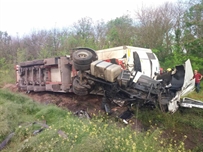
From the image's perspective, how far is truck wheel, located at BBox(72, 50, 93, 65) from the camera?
6.88 meters

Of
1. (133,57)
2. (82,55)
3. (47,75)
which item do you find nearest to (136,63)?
(133,57)

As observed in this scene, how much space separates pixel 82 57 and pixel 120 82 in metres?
1.45

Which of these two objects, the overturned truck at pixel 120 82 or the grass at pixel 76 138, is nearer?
the grass at pixel 76 138

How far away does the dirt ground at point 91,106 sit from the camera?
559 cm

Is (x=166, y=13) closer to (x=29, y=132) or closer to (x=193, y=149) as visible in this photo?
(x=193, y=149)

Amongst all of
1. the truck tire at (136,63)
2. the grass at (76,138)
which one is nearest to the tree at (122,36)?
the truck tire at (136,63)

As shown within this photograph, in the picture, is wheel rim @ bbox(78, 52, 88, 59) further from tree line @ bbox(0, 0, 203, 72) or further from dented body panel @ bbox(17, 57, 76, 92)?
tree line @ bbox(0, 0, 203, 72)

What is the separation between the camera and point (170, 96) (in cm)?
673

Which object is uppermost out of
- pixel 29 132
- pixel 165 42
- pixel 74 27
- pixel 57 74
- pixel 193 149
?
pixel 74 27

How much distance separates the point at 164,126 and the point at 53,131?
10.3 ft

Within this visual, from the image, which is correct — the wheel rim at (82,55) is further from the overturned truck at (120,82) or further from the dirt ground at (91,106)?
the dirt ground at (91,106)

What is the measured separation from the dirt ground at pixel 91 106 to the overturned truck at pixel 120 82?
1.52ft

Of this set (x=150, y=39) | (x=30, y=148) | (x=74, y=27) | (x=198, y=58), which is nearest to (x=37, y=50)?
(x=74, y=27)

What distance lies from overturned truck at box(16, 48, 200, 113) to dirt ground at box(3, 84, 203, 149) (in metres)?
0.46
